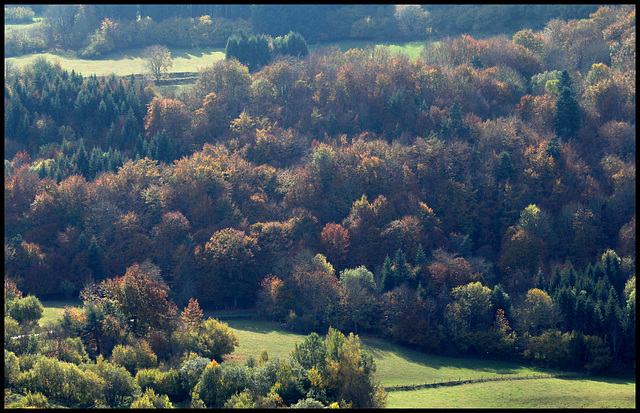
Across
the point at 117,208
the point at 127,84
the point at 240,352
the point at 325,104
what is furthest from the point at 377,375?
the point at 127,84

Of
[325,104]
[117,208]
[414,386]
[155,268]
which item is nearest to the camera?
[414,386]

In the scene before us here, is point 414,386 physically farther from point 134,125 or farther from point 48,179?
point 134,125

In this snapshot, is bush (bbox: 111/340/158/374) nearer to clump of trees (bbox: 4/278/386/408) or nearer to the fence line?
clump of trees (bbox: 4/278/386/408)

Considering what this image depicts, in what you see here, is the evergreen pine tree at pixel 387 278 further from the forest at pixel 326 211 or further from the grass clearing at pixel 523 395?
the grass clearing at pixel 523 395

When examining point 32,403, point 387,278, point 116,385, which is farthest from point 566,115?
point 32,403

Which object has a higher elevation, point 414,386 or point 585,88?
point 585,88

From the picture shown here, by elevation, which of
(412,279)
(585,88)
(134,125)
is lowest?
(412,279)

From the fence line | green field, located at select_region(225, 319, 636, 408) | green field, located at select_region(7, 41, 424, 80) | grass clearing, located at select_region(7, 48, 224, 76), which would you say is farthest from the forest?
green field, located at select_region(7, 41, 424, 80)
